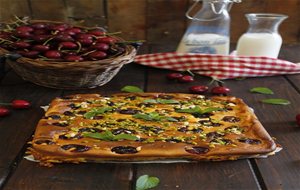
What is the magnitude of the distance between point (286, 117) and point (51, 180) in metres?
0.50

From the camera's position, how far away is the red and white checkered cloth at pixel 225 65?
1143 millimetres

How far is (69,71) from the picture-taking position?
94cm

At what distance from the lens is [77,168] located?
2.06 feet

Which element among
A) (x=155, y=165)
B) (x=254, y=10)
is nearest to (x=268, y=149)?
(x=155, y=165)

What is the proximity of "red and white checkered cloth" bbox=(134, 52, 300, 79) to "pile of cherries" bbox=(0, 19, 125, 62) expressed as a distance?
0.59 ft

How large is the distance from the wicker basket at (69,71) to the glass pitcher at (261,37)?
0.40 m

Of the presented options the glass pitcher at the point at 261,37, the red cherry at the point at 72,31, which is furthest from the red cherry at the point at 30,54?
the glass pitcher at the point at 261,37

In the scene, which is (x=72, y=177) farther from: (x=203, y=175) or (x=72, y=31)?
(x=72, y=31)

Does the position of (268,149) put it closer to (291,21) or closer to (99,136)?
(99,136)

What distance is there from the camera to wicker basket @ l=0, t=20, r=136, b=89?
93cm

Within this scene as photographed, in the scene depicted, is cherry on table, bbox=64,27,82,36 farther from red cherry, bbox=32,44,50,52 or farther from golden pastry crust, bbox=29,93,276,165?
golden pastry crust, bbox=29,93,276,165

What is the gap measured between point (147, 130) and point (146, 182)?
138mm

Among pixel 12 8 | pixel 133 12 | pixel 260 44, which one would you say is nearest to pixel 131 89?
pixel 260 44

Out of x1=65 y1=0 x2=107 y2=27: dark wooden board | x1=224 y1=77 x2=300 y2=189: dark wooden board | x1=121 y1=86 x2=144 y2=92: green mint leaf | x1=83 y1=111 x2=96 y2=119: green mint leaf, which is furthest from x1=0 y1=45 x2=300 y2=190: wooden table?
x1=65 y1=0 x2=107 y2=27: dark wooden board
